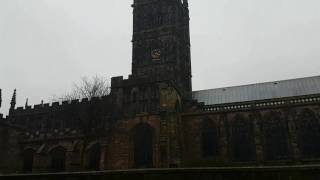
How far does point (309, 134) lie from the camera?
35.2 metres

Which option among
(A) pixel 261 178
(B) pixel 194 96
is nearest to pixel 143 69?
(B) pixel 194 96

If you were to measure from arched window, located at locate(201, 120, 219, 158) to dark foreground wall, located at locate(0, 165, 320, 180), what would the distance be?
949 inches

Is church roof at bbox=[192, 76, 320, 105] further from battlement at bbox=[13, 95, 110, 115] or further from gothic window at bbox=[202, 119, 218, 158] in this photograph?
battlement at bbox=[13, 95, 110, 115]

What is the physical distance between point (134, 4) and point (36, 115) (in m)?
21.8

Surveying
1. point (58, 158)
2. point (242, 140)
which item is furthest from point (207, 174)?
point (58, 158)

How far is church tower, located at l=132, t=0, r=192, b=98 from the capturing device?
5156 cm

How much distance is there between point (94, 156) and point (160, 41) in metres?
21.2

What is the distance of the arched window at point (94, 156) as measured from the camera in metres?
37.6

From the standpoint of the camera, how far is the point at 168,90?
122ft

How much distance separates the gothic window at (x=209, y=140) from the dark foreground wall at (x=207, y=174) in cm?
2411

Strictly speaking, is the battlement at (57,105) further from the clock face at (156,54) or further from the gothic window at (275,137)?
the gothic window at (275,137)

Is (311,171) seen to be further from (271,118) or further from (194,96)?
(194,96)

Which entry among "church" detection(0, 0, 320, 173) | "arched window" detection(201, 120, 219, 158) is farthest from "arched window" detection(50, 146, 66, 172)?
"arched window" detection(201, 120, 219, 158)

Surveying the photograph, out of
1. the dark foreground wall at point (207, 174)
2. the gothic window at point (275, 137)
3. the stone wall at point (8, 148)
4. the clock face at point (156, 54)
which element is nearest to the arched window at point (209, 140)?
the gothic window at point (275, 137)
